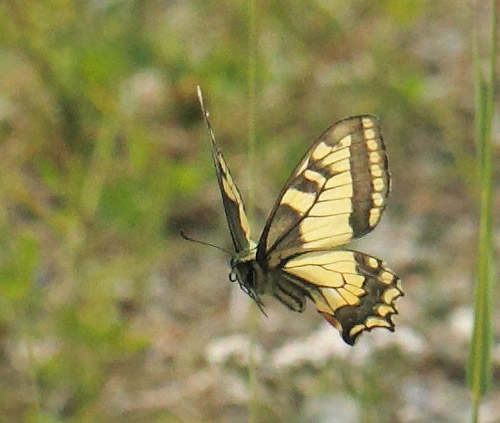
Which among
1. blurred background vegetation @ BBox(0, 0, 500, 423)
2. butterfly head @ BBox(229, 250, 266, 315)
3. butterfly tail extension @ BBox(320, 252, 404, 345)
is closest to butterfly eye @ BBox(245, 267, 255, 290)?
butterfly head @ BBox(229, 250, 266, 315)

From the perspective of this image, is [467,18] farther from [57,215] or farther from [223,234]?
[57,215]

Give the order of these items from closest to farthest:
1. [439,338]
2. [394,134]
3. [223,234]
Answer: [439,338] < [223,234] < [394,134]

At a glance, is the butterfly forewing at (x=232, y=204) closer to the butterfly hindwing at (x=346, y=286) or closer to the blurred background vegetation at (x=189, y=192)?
the butterfly hindwing at (x=346, y=286)

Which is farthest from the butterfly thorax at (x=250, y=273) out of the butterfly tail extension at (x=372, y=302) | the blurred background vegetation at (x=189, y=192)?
the blurred background vegetation at (x=189, y=192)

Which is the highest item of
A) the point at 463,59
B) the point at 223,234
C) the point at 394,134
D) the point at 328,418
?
the point at 463,59

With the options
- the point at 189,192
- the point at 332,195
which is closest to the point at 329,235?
the point at 332,195

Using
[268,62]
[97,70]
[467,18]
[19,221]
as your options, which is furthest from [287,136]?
[467,18]

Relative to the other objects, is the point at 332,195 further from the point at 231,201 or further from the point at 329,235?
the point at 231,201
